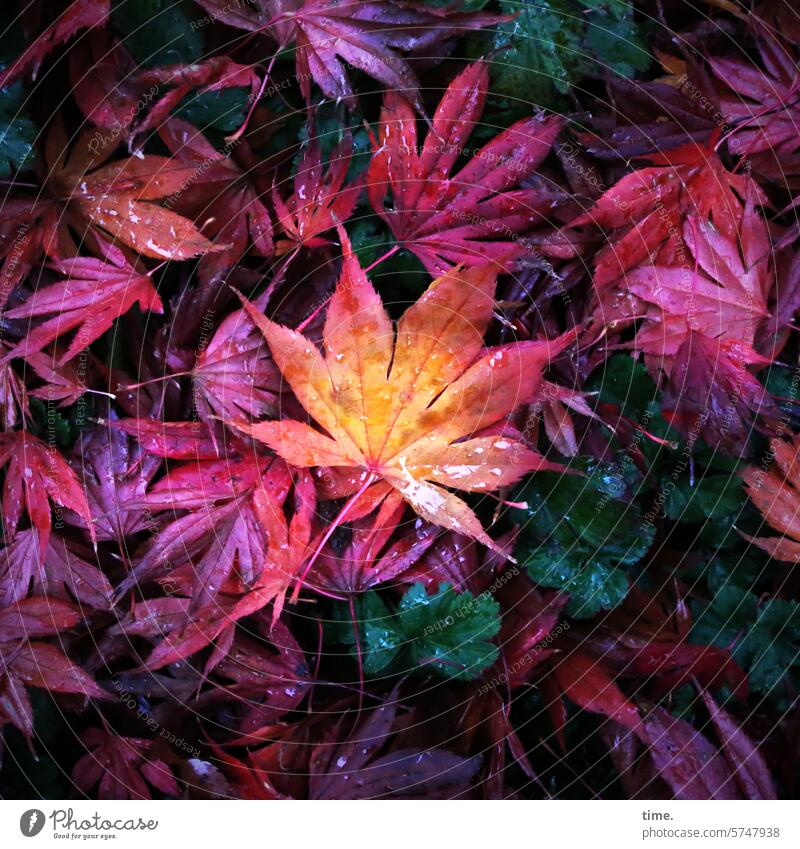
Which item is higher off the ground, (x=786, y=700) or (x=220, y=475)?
(x=220, y=475)

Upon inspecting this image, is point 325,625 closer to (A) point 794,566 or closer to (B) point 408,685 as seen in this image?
(B) point 408,685

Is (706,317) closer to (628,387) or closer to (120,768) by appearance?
(628,387)

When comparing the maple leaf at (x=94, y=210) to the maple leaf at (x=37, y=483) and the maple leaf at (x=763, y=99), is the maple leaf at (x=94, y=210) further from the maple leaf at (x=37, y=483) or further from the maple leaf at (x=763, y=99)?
the maple leaf at (x=763, y=99)

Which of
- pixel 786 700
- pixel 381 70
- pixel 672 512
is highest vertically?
pixel 381 70

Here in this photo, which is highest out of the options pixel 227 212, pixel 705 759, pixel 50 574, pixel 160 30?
pixel 160 30

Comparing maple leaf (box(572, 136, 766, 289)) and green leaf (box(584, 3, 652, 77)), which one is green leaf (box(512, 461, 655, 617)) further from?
green leaf (box(584, 3, 652, 77))

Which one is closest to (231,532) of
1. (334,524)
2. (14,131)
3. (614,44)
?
(334,524)

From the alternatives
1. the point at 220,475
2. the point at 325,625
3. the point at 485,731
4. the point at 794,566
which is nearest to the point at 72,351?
the point at 220,475
